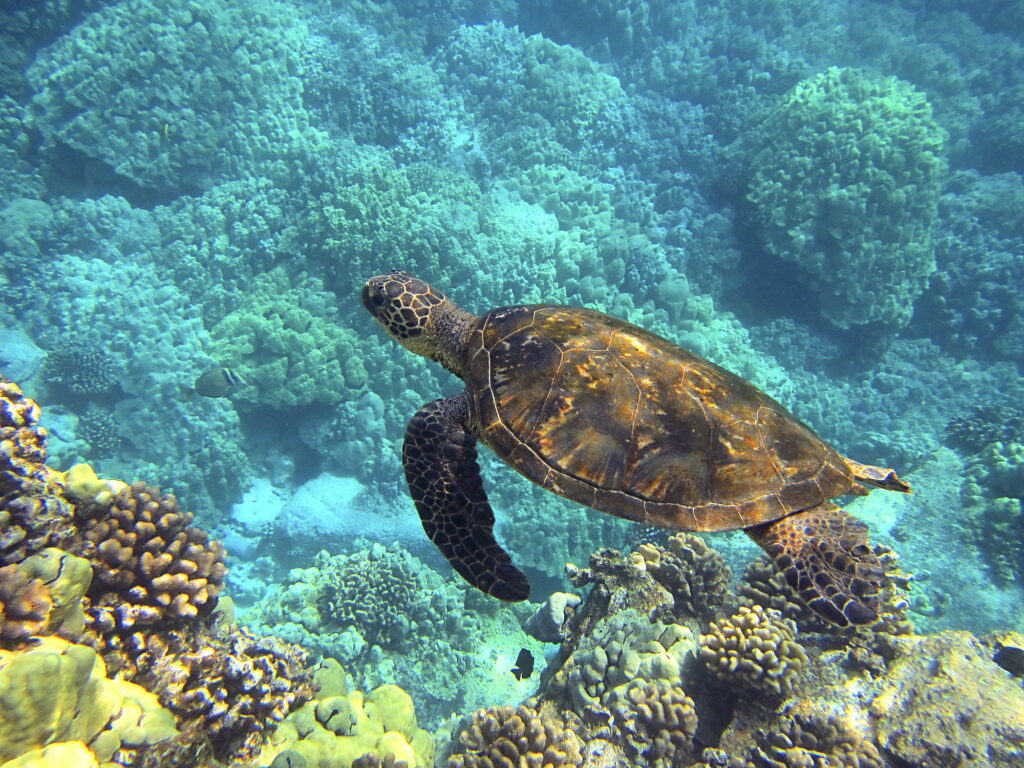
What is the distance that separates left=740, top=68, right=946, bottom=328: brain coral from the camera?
37.1 feet

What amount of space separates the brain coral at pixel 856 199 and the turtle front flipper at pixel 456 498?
1131 cm

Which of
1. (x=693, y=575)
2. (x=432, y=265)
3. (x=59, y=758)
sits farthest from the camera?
(x=432, y=265)

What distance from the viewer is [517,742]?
11.7ft

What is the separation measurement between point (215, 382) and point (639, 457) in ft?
26.4

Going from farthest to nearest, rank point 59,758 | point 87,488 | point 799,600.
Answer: point 799,600
point 87,488
point 59,758

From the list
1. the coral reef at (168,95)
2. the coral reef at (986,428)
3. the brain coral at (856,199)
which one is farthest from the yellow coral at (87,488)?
the coral reef at (986,428)

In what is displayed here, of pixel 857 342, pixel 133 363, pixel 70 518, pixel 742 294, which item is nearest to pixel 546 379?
pixel 70 518

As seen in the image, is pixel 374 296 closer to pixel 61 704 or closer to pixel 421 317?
pixel 421 317

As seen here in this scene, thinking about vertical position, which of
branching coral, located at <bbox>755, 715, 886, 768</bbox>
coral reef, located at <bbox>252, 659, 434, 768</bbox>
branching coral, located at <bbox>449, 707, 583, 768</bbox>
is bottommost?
coral reef, located at <bbox>252, 659, 434, 768</bbox>

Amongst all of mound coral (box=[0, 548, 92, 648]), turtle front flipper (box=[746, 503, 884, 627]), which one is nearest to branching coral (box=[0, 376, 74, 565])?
mound coral (box=[0, 548, 92, 648])

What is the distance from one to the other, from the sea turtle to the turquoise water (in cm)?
418

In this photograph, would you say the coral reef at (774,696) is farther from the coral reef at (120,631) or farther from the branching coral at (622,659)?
the coral reef at (120,631)

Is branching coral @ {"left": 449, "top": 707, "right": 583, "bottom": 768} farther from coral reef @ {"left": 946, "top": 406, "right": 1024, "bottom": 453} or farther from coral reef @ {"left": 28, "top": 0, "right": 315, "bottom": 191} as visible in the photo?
coral reef @ {"left": 28, "top": 0, "right": 315, "bottom": 191}

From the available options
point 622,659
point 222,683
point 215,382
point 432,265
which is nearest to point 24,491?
point 222,683
